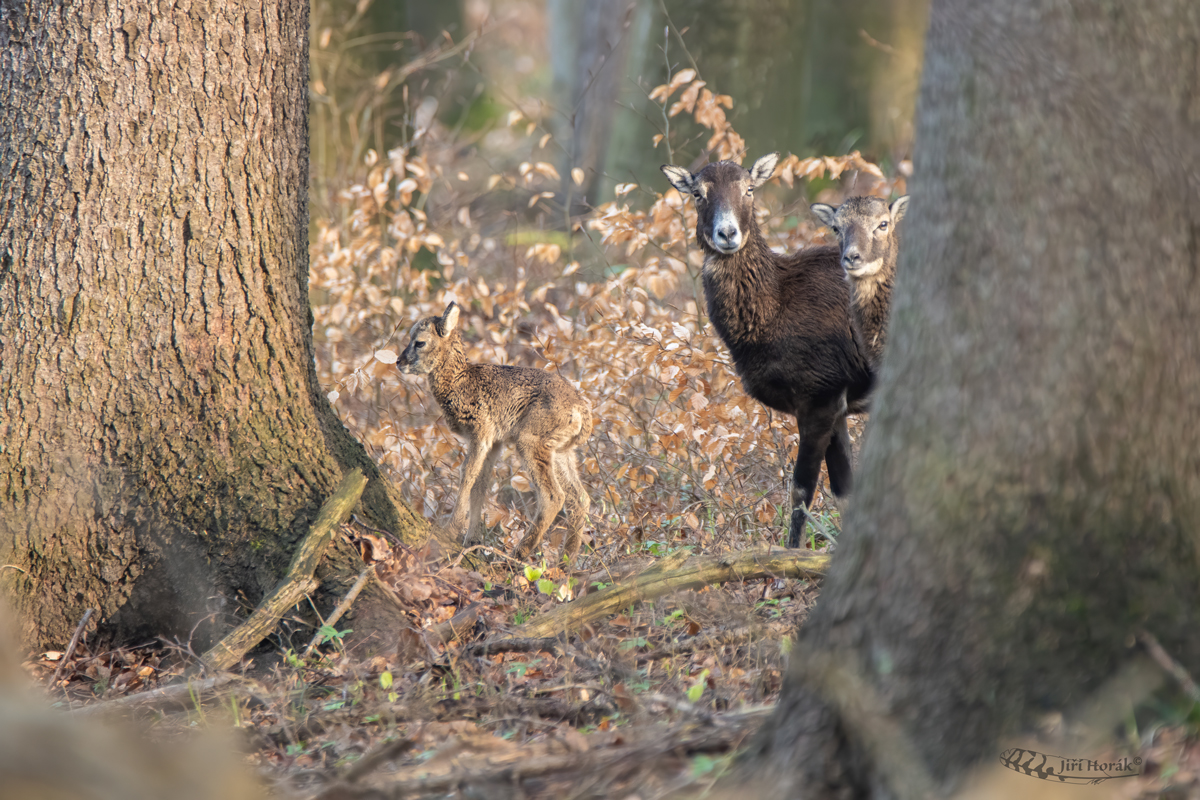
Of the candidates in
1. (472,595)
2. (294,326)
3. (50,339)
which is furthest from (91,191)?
(472,595)

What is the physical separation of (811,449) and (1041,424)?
4.22m

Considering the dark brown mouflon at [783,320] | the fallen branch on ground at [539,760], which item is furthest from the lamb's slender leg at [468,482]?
the fallen branch on ground at [539,760]

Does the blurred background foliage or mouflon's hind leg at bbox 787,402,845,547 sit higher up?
the blurred background foliage

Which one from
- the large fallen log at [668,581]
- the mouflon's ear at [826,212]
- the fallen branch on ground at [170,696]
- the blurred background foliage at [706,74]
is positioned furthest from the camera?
the blurred background foliage at [706,74]

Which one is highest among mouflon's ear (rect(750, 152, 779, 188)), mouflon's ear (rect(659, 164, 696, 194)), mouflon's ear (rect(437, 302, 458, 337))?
mouflon's ear (rect(750, 152, 779, 188))

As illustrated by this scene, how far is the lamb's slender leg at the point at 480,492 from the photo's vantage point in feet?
21.7

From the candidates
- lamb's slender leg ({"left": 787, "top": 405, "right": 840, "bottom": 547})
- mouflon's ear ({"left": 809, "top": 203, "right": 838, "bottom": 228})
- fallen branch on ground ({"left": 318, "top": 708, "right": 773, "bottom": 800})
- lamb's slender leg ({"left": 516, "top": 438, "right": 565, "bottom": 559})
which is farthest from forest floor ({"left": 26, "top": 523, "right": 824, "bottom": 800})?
mouflon's ear ({"left": 809, "top": 203, "right": 838, "bottom": 228})

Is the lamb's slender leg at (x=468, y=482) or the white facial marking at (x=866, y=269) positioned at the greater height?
the white facial marking at (x=866, y=269)

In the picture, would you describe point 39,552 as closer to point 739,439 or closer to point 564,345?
point 739,439

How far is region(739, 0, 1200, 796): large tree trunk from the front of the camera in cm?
269

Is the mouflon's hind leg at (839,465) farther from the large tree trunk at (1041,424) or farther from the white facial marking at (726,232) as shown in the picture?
the large tree trunk at (1041,424)

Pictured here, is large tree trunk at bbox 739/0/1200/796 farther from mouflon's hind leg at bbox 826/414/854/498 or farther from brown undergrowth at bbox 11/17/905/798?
mouflon's hind leg at bbox 826/414/854/498

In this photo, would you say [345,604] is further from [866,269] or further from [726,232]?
[866,269]

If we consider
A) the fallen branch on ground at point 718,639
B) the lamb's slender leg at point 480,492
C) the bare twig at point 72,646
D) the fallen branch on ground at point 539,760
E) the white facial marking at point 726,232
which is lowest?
the bare twig at point 72,646
